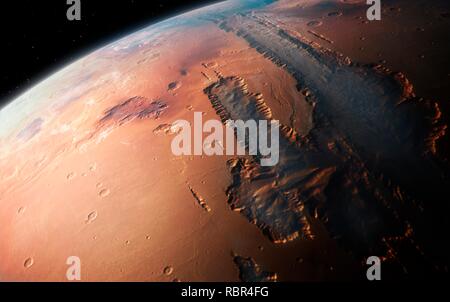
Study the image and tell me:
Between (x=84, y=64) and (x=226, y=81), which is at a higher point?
(x=84, y=64)

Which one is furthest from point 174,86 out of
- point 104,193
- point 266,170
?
point 266,170

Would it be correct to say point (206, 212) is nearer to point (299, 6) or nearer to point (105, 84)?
point (105, 84)

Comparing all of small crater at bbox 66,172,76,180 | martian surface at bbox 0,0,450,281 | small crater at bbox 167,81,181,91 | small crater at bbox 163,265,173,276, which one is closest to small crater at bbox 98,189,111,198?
martian surface at bbox 0,0,450,281

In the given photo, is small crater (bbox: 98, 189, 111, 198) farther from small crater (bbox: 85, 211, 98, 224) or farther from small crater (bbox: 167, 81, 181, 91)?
small crater (bbox: 167, 81, 181, 91)

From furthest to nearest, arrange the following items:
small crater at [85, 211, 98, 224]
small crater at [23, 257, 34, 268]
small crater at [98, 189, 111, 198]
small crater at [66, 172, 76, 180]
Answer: small crater at [66, 172, 76, 180] → small crater at [98, 189, 111, 198] → small crater at [85, 211, 98, 224] → small crater at [23, 257, 34, 268]

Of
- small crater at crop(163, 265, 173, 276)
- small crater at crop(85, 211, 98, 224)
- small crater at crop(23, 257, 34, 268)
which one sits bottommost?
small crater at crop(23, 257, 34, 268)

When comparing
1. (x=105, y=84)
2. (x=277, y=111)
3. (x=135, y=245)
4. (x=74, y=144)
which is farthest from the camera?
(x=105, y=84)

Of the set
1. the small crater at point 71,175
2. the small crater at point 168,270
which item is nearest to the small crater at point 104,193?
the small crater at point 71,175

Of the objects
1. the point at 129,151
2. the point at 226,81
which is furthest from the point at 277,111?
the point at 129,151
